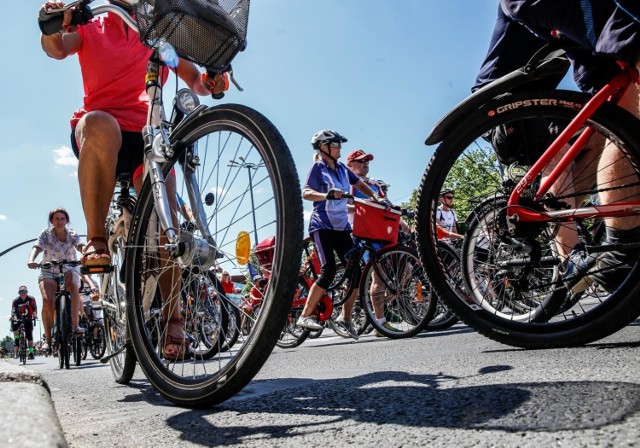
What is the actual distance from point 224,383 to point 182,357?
1.96 ft

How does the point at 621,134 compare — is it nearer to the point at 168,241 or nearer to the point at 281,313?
the point at 281,313

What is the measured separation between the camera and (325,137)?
5980mm

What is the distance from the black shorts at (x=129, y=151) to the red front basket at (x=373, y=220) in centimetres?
305

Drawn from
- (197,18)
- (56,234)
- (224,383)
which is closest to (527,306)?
(224,383)

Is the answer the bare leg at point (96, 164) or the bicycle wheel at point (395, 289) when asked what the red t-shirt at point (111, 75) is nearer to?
the bare leg at point (96, 164)

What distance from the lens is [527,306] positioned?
7.36ft

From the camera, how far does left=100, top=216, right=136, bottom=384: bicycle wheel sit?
3.10 meters

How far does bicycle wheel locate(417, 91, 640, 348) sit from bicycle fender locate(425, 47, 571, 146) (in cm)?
3

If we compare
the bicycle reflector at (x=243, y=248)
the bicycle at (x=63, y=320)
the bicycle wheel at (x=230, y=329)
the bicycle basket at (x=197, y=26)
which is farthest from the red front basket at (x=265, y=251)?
the bicycle at (x=63, y=320)

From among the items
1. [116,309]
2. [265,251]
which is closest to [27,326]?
[116,309]

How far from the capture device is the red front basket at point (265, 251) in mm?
1880

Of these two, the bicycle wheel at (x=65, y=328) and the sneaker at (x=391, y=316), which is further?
the bicycle wheel at (x=65, y=328)

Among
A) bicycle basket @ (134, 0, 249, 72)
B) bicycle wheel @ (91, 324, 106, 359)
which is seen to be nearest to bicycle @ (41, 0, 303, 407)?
bicycle basket @ (134, 0, 249, 72)

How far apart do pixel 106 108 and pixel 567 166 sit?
2363 mm
